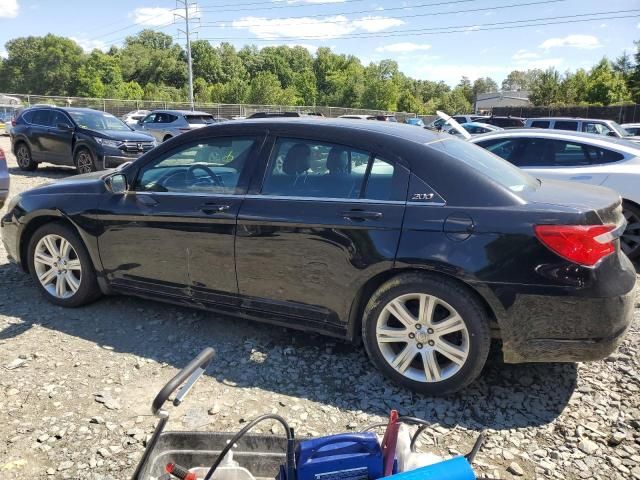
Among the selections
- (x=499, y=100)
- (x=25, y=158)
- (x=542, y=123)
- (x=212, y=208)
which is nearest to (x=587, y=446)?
(x=212, y=208)

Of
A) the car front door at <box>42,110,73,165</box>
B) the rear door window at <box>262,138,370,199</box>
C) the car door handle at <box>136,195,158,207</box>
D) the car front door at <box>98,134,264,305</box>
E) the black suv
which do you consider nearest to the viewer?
the rear door window at <box>262,138,370,199</box>

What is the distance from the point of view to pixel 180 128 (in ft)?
59.1

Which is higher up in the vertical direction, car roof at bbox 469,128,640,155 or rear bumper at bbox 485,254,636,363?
car roof at bbox 469,128,640,155

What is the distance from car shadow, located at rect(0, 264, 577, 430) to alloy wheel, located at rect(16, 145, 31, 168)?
9760 millimetres

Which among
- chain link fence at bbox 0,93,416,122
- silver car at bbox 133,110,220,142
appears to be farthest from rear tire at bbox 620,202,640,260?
chain link fence at bbox 0,93,416,122

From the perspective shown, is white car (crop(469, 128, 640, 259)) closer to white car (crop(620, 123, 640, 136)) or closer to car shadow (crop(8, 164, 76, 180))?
car shadow (crop(8, 164, 76, 180))

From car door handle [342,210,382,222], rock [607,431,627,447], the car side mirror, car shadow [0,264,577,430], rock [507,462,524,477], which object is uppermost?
the car side mirror

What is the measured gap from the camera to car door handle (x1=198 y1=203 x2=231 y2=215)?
3600mm

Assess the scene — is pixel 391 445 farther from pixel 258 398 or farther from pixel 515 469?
pixel 258 398

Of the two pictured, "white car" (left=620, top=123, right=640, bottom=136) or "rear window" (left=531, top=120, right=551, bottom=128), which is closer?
"rear window" (left=531, top=120, right=551, bottom=128)

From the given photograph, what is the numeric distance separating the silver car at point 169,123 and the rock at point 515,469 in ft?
55.3

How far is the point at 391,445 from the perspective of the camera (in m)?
1.93

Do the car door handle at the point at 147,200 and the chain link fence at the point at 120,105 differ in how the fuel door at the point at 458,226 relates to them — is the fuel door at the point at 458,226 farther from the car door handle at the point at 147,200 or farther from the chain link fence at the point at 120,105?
the chain link fence at the point at 120,105

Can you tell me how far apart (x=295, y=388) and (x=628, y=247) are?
4.79 meters
